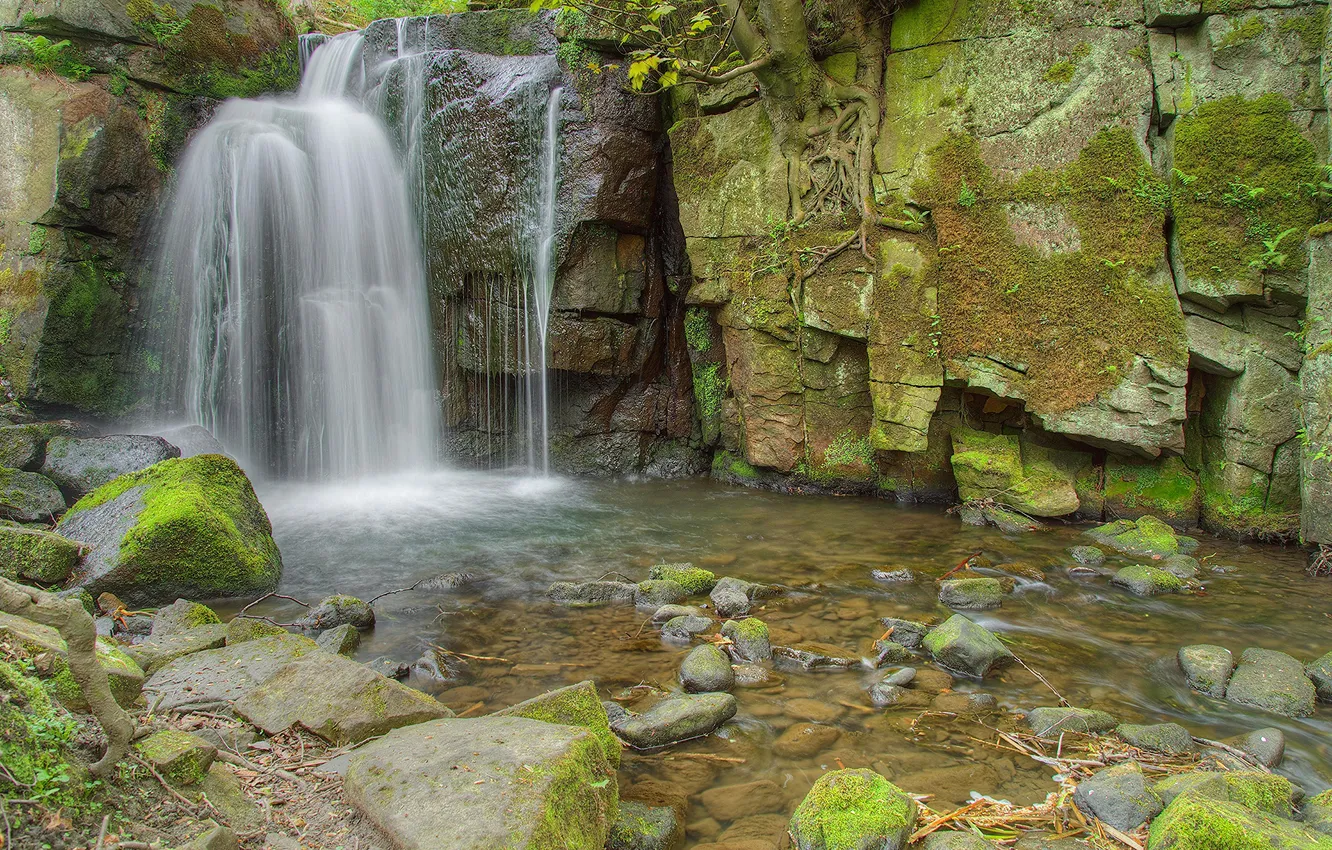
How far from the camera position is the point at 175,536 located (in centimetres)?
545

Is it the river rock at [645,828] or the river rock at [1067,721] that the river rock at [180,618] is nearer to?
the river rock at [645,828]

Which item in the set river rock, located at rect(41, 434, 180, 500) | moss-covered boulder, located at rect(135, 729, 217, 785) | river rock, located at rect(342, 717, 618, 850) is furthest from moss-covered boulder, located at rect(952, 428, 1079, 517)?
river rock, located at rect(41, 434, 180, 500)

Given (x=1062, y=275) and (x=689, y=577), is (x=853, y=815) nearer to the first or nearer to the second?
(x=689, y=577)

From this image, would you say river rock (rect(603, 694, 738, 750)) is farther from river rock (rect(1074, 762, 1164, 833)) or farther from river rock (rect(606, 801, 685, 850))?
river rock (rect(1074, 762, 1164, 833))

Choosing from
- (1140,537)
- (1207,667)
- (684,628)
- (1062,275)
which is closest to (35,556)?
(684,628)

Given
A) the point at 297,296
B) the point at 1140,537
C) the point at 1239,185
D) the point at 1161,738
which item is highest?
the point at 1239,185

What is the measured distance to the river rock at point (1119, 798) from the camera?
2969 millimetres

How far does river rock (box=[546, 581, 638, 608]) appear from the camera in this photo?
587 cm

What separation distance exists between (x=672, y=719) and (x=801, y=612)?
209cm

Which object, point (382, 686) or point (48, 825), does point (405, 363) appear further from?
point (48, 825)

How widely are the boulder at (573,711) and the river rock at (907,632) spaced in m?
2.48

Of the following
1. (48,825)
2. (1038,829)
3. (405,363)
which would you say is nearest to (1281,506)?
(1038,829)

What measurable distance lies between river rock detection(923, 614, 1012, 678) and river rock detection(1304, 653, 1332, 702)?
5.72 feet

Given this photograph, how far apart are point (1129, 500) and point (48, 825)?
9.19 metres
